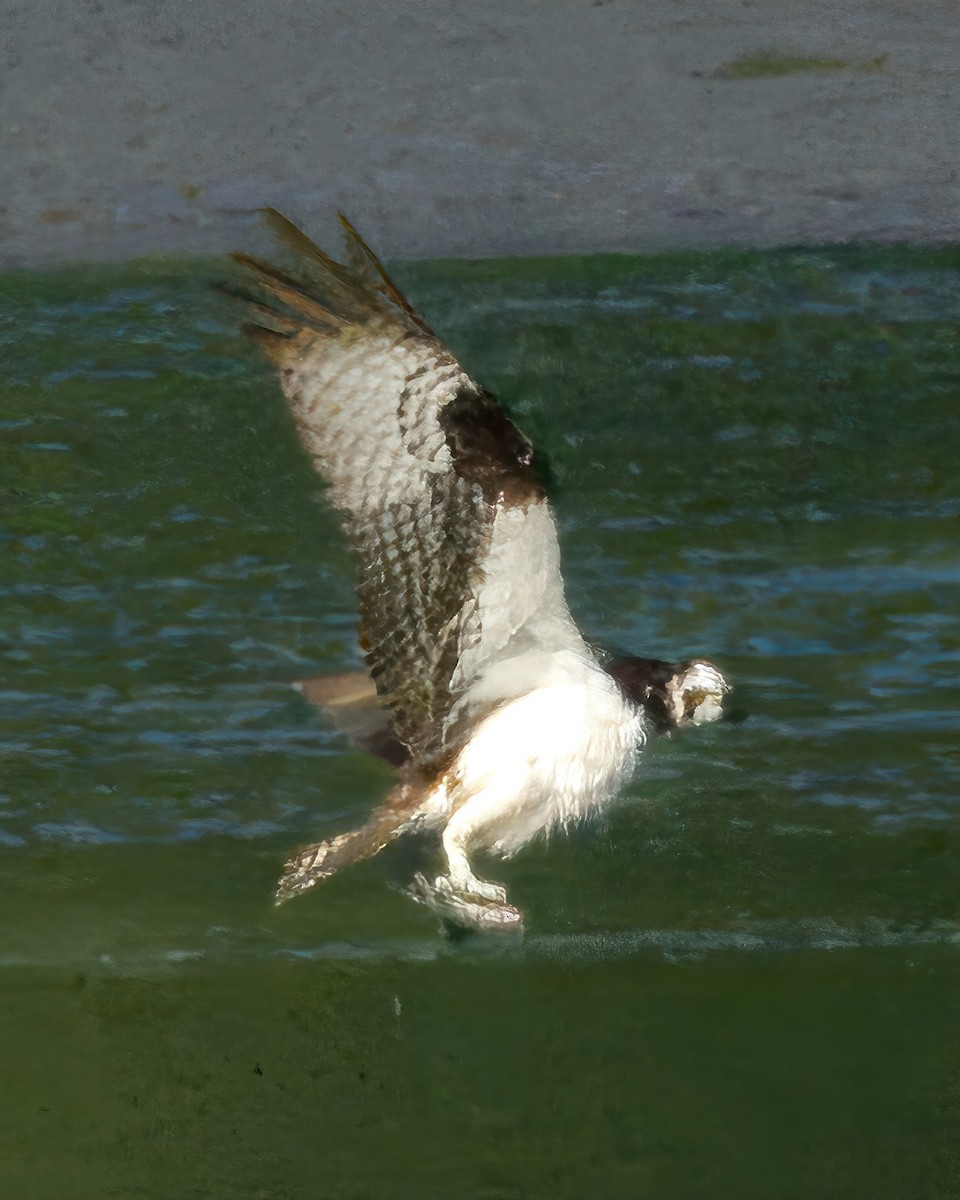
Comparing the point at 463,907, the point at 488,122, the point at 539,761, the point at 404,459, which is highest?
the point at 488,122

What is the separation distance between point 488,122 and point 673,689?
1.19ft

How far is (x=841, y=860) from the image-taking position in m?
0.79

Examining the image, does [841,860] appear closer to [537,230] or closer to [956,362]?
[956,362]

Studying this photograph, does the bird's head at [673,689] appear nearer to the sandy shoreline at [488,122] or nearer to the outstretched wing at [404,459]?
the outstretched wing at [404,459]

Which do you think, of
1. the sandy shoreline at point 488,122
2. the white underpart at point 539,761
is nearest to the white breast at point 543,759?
the white underpart at point 539,761

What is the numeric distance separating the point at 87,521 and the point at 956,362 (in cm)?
54

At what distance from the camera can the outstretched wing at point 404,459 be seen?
0.67m

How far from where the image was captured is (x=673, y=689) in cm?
76

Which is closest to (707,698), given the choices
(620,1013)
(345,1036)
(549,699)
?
(549,699)

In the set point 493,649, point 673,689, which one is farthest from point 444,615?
point 673,689

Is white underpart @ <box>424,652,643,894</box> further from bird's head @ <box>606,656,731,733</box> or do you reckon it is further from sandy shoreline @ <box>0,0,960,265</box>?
sandy shoreline @ <box>0,0,960,265</box>

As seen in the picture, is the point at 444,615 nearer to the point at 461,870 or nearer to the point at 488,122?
the point at 461,870

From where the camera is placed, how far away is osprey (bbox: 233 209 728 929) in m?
0.68

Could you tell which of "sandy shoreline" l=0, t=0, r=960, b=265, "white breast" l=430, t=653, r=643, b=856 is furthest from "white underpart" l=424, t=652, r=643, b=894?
"sandy shoreline" l=0, t=0, r=960, b=265
